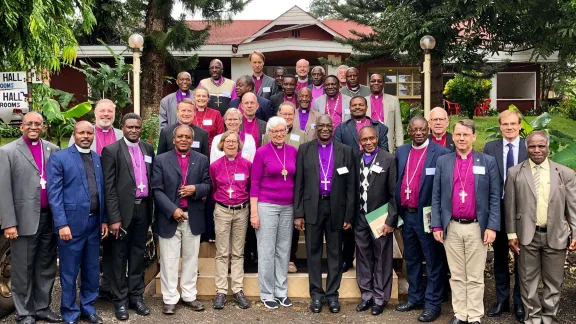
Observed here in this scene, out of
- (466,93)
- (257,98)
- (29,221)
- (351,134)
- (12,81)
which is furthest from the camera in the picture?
(466,93)

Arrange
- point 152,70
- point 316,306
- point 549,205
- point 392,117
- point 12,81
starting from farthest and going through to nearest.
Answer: point 152,70
point 392,117
point 12,81
point 316,306
point 549,205

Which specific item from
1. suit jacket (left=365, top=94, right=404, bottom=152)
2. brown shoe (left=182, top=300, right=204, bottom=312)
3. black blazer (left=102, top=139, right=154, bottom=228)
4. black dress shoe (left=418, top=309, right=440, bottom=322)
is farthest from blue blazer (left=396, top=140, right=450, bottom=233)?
black blazer (left=102, top=139, right=154, bottom=228)

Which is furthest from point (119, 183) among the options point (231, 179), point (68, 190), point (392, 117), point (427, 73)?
point (427, 73)

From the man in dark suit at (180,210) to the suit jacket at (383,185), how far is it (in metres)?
1.65

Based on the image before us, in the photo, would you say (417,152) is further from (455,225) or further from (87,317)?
(87,317)

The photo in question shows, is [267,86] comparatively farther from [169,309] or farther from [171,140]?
[169,309]

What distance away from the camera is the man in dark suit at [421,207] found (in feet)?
18.7

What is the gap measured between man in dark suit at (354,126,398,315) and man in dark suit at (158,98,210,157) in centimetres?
173

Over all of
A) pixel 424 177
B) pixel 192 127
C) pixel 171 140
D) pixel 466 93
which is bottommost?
pixel 424 177

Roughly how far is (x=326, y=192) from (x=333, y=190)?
8cm

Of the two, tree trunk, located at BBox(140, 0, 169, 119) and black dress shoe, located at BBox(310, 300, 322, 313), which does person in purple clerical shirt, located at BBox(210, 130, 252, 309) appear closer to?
black dress shoe, located at BBox(310, 300, 322, 313)

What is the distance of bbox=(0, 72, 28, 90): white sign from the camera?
265 inches

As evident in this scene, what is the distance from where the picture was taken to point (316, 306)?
6.00 meters

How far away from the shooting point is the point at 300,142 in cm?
648
